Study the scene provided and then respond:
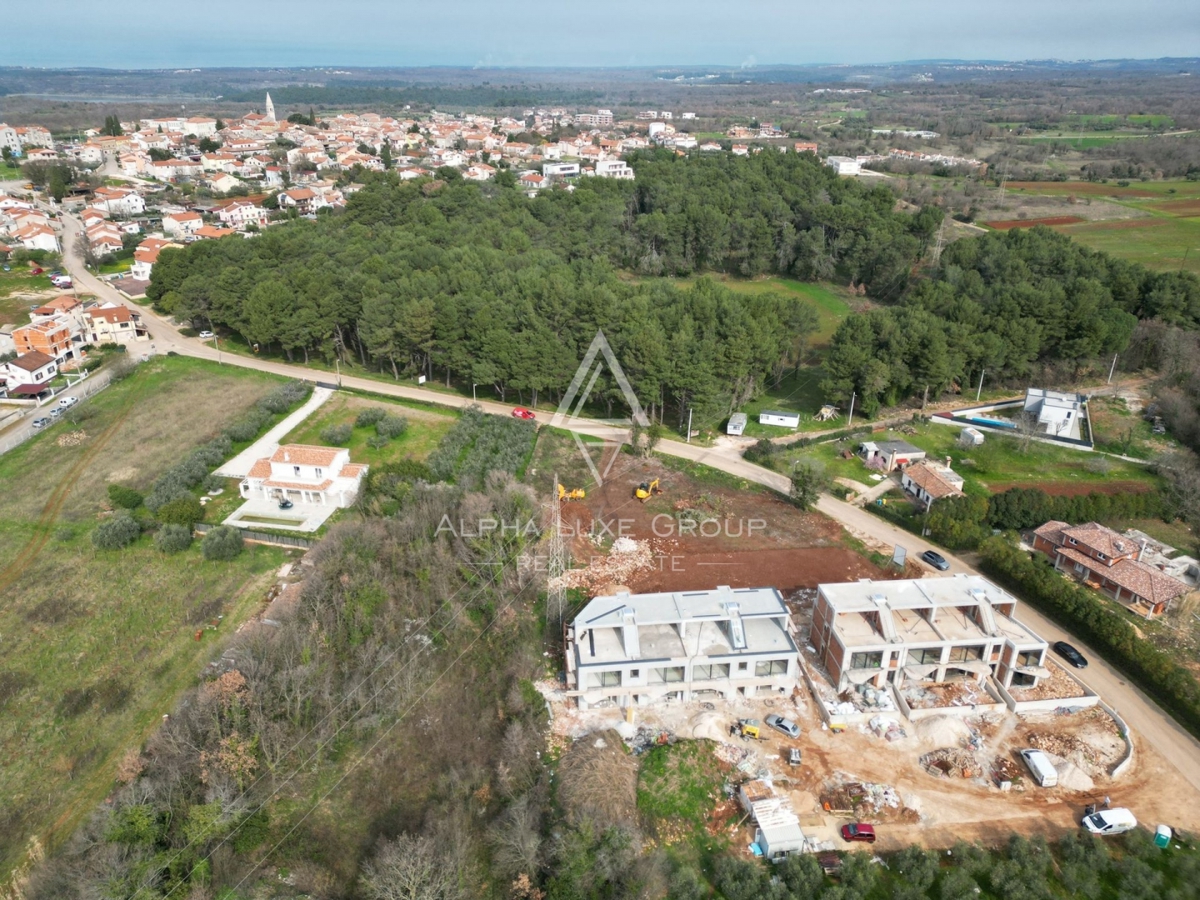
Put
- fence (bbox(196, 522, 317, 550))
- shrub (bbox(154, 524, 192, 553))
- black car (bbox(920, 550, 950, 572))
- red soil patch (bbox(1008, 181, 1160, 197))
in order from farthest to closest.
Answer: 1. red soil patch (bbox(1008, 181, 1160, 197))
2. fence (bbox(196, 522, 317, 550))
3. shrub (bbox(154, 524, 192, 553))
4. black car (bbox(920, 550, 950, 572))

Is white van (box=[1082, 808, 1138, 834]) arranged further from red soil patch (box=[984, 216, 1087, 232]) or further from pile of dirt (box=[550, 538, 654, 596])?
red soil patch (box=[984, 216, 1087, 232])

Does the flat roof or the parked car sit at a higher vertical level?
the flat roof

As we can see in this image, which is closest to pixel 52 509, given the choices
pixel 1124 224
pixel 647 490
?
pixel 647 490

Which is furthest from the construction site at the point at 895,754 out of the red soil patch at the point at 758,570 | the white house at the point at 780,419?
the white house at the point at 780,419

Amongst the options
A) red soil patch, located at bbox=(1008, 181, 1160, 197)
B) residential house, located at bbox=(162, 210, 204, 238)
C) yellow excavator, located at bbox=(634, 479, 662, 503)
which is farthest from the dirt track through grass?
red soil patch, located at bbox=(1008, 181, 1160, 197)

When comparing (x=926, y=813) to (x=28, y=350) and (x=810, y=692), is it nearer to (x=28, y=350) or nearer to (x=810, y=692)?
(x=810, y=692)

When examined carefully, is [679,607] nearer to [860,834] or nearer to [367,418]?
[860,834]

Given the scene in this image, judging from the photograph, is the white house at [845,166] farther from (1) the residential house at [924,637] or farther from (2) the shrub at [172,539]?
(2) the shrub at [172,539]
